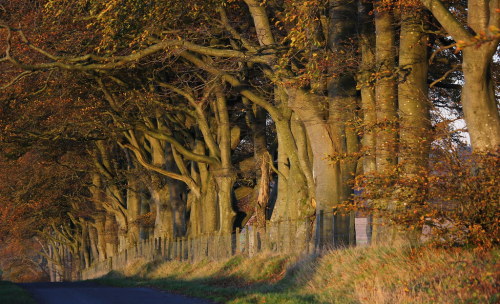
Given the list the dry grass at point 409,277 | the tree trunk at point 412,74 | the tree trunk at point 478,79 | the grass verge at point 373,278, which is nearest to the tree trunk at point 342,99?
the grass verge at point 373,278

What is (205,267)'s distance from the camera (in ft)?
87.4

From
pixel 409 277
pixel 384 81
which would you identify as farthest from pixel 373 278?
pixel 384 81

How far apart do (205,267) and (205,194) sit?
23.9ft

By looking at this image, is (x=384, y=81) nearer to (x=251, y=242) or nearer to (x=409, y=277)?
(x=409, y=277)

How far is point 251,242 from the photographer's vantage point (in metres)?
25.7

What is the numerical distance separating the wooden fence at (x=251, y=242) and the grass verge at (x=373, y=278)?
0.98m

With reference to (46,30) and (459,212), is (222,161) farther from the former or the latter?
(459,212)

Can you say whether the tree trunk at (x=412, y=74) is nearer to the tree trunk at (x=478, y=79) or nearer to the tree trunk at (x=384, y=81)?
the tree trunk at (x=384, y=81)

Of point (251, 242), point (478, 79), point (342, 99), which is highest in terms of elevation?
point (342, 99)

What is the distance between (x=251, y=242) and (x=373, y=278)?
12.6 m

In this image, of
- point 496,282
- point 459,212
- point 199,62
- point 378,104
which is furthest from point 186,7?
point 496,282

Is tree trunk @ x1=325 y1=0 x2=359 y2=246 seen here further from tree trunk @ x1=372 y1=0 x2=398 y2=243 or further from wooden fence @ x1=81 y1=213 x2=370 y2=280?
tree trunk @ x1=372 y1=0 x2=398 y2=243

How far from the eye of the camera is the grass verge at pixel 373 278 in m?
11.1

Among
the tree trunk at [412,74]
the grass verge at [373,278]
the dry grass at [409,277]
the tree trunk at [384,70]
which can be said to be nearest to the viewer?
the dry grass at [409,277]
